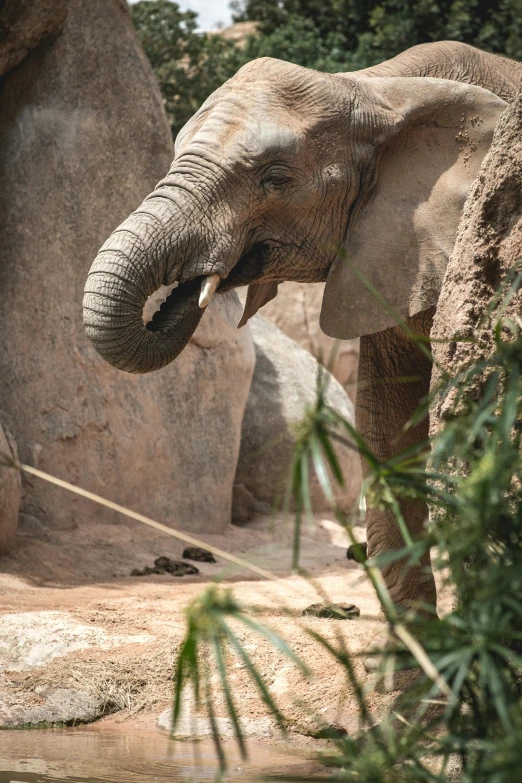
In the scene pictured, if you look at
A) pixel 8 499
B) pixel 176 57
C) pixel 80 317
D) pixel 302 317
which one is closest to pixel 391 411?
pixel 8 499

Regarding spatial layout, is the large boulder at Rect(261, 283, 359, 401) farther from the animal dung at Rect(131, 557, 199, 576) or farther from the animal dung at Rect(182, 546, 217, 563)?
the animal dung at Rect(131, 557, 199, 576)

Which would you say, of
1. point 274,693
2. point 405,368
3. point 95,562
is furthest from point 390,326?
point 95,562

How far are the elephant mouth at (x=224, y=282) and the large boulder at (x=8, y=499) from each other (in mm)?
2396

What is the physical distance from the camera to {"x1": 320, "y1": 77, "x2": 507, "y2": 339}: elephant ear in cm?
455

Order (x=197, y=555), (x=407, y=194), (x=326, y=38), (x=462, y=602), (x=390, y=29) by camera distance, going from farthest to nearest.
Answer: (x=326, y=38) → (x=390, y=29) → (x=197, y=555) → (x=407, y=194) → (x=462, y=602)

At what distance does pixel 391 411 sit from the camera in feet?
16.1

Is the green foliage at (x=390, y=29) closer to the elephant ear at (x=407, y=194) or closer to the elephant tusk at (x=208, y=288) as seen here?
the elephant ear at (x=407, y=194)

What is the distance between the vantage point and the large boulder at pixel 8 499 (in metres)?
6.58

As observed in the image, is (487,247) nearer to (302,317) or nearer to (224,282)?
(224,282)

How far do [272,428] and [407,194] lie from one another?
16.7ft

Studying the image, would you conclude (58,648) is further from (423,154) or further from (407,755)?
(407,755)

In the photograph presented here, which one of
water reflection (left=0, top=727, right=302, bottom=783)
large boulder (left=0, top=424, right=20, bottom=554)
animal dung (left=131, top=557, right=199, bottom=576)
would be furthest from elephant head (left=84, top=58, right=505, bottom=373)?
animal dung (left=131, top=557, right=199, bottom=576)

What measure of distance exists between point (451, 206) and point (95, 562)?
3.47 metres

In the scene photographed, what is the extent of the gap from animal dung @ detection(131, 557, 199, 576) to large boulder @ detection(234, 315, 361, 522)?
213cm
